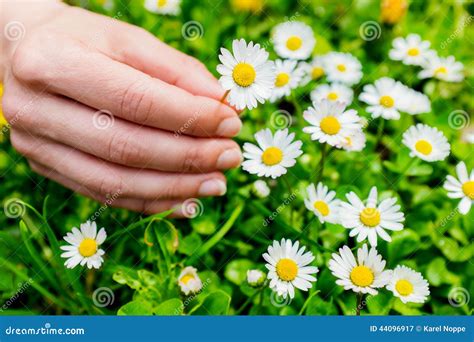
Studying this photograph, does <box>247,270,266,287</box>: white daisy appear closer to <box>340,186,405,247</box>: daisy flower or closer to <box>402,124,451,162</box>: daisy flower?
<box>340,186,405,247</box>: daisy flower

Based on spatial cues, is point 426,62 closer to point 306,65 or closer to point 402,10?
point 402,10

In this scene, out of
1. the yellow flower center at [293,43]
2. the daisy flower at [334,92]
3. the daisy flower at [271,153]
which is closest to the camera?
the daisy flower at [271,153]

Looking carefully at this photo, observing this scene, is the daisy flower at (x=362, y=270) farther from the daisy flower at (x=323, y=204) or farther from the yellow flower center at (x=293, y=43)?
the yellow flower center at (x=293, y=43)

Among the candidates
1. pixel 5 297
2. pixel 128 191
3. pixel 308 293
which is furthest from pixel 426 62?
pixel 5 297

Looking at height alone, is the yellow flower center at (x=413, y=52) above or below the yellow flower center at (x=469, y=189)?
above

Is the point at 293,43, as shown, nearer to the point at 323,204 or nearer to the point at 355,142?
the point at 355,142

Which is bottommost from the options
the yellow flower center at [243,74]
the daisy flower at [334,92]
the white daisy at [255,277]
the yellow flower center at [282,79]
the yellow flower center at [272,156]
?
the white daisy at [255,277]

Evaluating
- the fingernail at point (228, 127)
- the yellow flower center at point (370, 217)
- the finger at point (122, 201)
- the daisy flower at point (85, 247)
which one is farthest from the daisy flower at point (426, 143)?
the daisy flower at point (85, 247)
